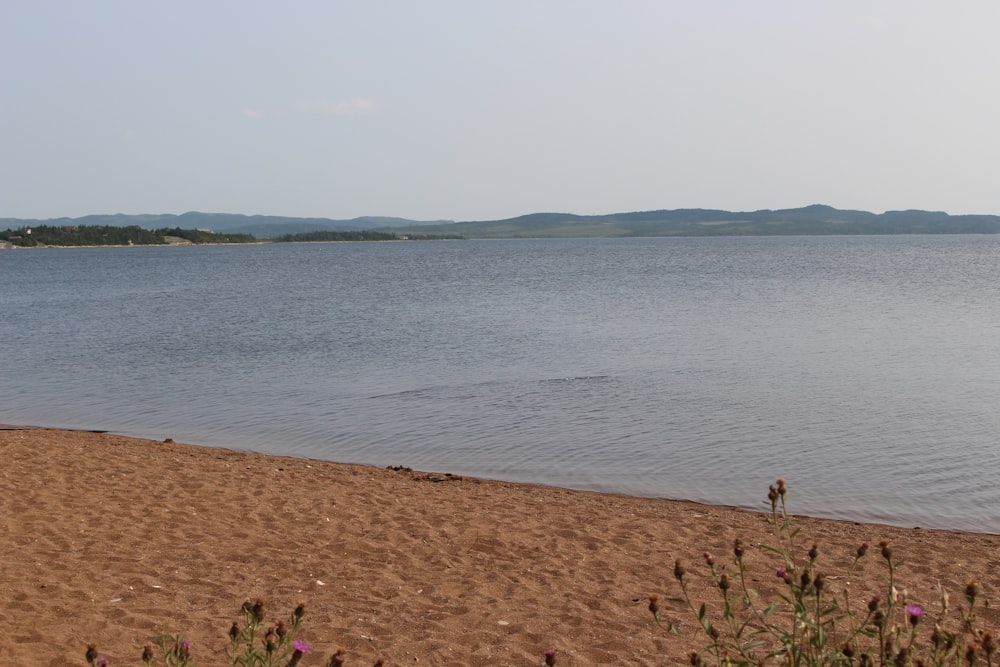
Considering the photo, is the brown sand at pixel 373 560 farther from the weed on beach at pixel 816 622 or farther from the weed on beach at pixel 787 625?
the weed on beach at pixel 816 622

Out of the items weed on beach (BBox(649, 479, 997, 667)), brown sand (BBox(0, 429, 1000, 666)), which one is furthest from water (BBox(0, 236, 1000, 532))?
weed on beach (BBox(649, 479, 997, 667))

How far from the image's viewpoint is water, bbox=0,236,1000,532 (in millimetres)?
11820

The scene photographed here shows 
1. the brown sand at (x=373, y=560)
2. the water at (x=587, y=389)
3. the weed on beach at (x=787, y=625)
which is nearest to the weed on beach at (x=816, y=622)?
the weed on beach at (x=787, y=625)

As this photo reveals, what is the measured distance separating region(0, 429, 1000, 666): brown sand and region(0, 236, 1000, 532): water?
1.42 metres

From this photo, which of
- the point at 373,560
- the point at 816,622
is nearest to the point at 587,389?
the point at 373,560

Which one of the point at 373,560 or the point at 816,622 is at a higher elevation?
the point at 816,622

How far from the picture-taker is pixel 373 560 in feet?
25.5

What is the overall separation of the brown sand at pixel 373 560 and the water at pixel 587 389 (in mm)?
1419

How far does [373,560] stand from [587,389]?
1048cm

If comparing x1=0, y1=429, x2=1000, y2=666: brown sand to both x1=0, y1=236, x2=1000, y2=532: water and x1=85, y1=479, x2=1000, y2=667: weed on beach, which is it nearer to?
x1=85, y1=479, x2=1000, y2=667: weed on beach

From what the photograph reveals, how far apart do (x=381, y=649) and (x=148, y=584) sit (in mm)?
2178

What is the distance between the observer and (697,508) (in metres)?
10.0

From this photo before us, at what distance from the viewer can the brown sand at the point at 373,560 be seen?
5973 millimetres

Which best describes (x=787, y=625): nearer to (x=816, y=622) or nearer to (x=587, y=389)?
(x=816, y=622)
